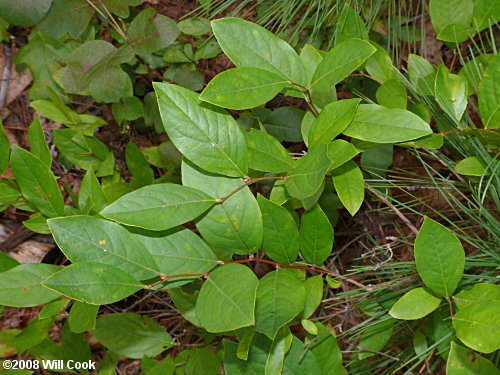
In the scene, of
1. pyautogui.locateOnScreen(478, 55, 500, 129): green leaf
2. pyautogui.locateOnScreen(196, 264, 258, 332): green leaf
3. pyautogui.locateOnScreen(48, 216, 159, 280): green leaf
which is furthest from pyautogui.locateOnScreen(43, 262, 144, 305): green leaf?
pyautogui.locateOnScreen(478, 55, 500, 129): green leaf

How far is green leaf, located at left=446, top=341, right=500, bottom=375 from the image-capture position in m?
0.87

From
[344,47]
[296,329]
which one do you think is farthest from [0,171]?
[296,329]

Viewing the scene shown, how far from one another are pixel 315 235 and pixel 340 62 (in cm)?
37

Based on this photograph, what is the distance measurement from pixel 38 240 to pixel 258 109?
100cm

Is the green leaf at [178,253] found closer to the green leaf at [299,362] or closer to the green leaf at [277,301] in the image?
the green leaf at [277,301]

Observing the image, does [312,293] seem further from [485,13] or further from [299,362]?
[485,13]

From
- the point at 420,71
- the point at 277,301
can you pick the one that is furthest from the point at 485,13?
the point at 277,301

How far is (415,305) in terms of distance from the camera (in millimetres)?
882

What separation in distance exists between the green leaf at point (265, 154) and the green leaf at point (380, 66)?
0.38 metres

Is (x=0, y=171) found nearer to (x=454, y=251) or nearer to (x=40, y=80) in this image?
(x=40, y=80)

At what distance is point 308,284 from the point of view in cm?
103

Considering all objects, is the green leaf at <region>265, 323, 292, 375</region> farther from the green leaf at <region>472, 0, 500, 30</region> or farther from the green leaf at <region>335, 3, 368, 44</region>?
the green leaf at <region>472, 0, 500, 30</region>

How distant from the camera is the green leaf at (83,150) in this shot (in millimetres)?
1550

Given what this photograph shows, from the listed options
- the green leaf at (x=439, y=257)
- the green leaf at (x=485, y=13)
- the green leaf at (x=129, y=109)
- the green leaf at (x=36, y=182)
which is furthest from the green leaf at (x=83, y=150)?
the green leaf at (x=485, y=13)
